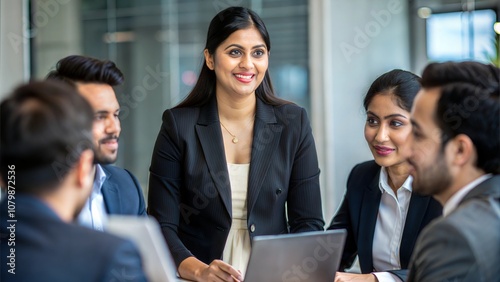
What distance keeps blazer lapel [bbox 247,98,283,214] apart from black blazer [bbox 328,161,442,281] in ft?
1.26

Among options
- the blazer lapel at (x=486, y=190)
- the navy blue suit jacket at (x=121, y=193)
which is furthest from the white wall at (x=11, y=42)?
the blazer lapel at (x=486, y=190)

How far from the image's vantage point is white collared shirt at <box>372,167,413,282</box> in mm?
2613

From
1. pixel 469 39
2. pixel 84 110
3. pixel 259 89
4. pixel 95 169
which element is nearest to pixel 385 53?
pixel 469 39

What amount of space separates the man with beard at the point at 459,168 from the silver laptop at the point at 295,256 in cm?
41

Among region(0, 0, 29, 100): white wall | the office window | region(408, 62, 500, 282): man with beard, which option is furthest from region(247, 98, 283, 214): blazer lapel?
region(0, 0, 29, 100): white wall

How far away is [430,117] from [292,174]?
3.64ft

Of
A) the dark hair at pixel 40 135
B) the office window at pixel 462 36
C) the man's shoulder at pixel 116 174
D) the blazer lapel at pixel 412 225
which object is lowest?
the blazer lapel at pixel 412 225

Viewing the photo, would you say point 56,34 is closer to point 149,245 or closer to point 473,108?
point 149,245

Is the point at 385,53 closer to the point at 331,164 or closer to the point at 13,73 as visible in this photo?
the point at 331,164

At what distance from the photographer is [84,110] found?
1462 mm

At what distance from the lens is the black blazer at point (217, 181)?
8.90ft

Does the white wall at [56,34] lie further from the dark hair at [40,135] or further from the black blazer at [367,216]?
the dark hair at [40,135]

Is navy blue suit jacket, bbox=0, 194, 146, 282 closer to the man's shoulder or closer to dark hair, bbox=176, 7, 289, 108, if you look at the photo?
the man's shoulder

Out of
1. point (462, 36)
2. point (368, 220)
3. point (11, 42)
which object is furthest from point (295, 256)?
point (11, 42)
